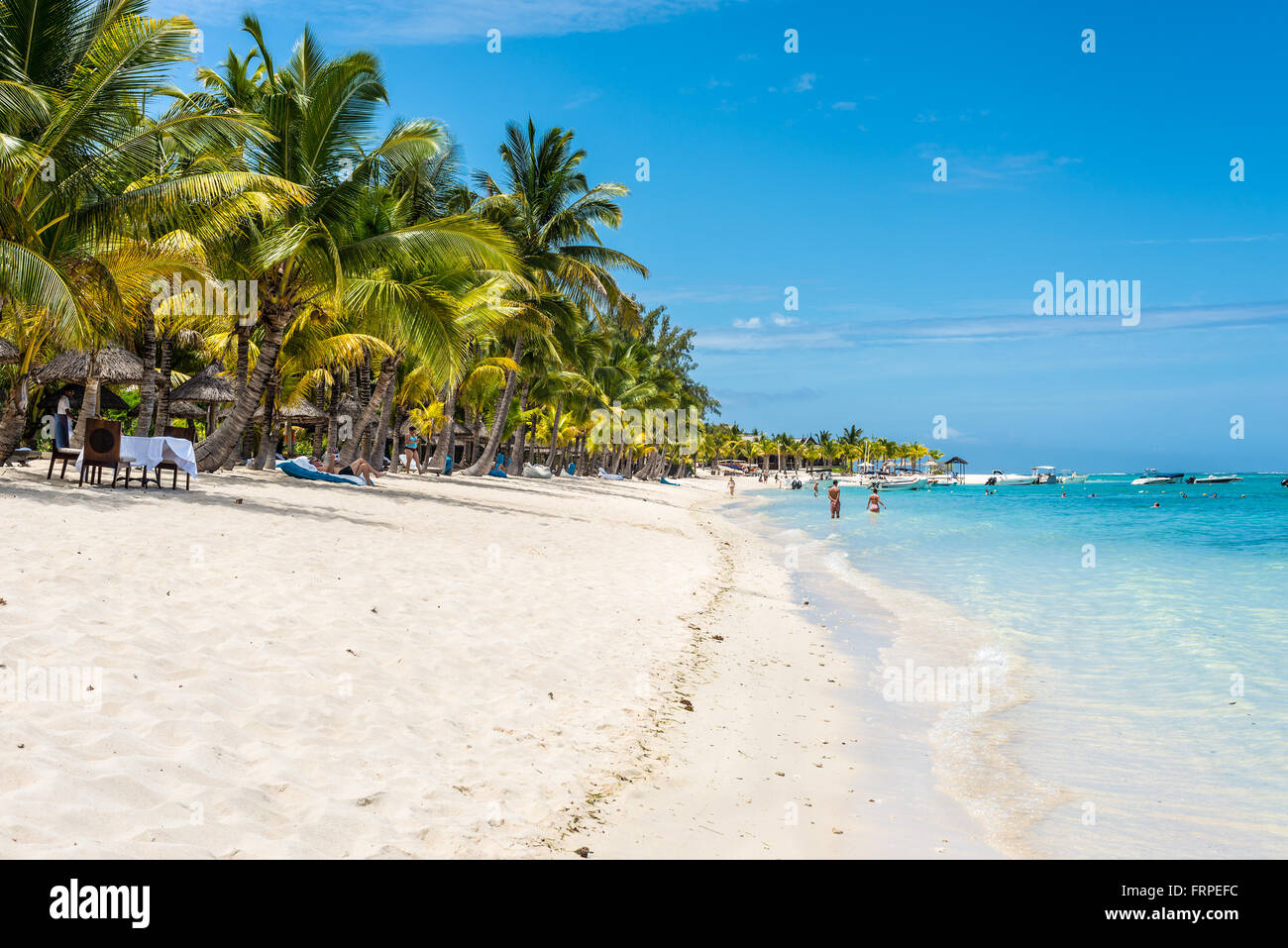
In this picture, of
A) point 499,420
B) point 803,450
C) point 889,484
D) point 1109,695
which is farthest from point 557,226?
point 803,450

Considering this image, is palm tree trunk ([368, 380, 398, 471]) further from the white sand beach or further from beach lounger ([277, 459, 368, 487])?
the white sand beach

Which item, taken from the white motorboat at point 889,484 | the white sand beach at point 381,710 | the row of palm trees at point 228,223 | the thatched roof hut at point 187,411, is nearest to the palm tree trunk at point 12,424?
the row of palm trees at point 228,223

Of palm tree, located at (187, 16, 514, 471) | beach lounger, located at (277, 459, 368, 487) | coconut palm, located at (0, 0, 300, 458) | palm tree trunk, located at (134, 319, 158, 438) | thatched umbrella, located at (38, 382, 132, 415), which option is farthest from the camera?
thatched umbrella, located at (38, 382, 132, 415)

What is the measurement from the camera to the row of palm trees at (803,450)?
138 meters

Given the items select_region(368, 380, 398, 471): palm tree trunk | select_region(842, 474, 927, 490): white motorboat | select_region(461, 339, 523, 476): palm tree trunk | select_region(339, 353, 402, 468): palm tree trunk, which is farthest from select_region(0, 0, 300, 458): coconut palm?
select_region(842, 474, 927, 490): white motorboat

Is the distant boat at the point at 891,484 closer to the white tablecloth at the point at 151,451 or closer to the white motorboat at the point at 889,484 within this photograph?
the white motorboat at the point at 889,484

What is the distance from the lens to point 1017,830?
164 inches

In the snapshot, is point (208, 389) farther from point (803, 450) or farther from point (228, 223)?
point (803, 450)

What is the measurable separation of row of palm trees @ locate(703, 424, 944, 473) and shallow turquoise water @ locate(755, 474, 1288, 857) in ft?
370

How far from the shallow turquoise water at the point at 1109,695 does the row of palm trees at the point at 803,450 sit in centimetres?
11281

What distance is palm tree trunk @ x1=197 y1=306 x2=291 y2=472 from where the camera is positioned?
1457 centimetres

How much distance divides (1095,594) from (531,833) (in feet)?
44.5
